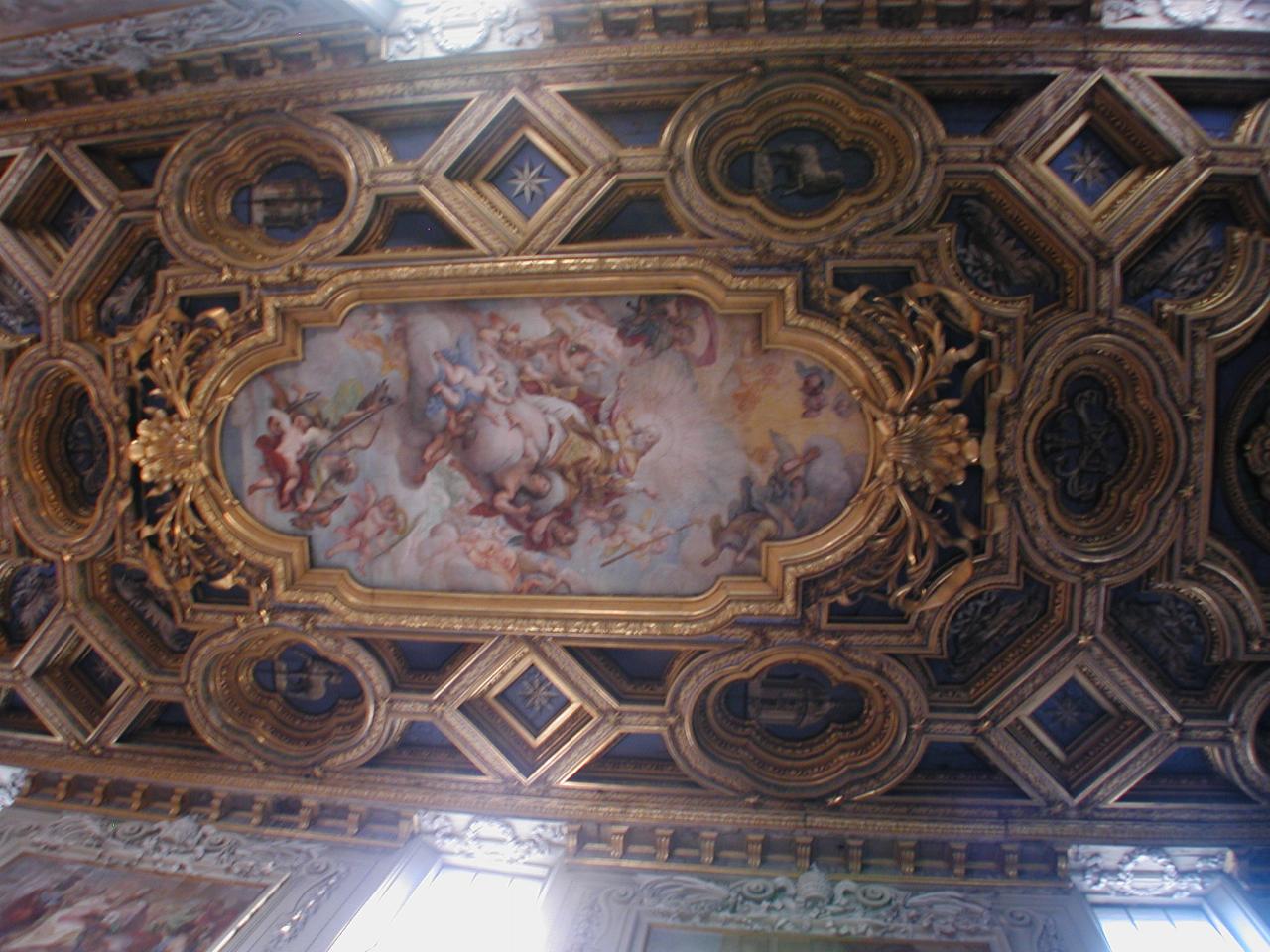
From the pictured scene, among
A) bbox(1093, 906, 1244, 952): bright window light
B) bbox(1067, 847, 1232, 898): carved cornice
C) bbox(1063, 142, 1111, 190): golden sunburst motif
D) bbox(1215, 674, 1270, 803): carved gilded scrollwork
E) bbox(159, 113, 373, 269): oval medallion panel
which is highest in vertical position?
bbox(159, 113, 373, 269): oval medallion panel

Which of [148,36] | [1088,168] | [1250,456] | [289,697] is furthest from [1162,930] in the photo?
[148,36]

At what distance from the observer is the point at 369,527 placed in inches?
352

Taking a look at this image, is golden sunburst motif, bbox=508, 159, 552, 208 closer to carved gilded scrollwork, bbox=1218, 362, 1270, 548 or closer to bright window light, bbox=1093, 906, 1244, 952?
carved gilded scrollwork, bbox=1218, 362, 1270, 548

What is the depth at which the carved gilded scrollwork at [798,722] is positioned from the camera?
8391 millimetres

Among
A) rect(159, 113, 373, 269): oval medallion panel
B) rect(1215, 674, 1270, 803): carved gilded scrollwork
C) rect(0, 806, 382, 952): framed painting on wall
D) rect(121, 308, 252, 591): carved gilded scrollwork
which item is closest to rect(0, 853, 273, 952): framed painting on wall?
rect(0, 806, 382, 952): framed painting on wall

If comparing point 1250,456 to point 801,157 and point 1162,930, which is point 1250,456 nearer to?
point 1162,930

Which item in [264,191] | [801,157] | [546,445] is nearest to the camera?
[801,157]

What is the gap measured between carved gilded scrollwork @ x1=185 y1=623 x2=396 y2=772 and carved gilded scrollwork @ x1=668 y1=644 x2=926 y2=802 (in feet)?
10.9

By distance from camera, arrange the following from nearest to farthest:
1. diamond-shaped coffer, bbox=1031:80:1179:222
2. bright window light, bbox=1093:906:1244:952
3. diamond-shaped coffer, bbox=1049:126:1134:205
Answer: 1. diamond-shaped coffer, bbox=1031:80:1179:222
2. bright window light, bbox=1093:906:1244:952
3. diamond-shaped coffer, bbox=1049:126:1134:205

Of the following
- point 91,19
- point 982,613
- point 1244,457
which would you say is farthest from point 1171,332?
point 91,19

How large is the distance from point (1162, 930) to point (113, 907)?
9.71 meters

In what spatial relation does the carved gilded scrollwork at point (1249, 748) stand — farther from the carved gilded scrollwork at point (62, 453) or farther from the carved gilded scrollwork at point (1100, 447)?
the carved gilded scrollwork at point (62, 453)

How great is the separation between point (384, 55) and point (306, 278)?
220 centimetres

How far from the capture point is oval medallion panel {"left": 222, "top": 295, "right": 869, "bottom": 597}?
8.09 m
